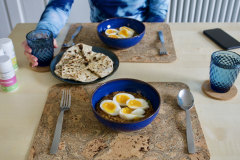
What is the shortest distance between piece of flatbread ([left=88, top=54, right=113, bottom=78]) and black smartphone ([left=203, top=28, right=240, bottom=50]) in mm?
729

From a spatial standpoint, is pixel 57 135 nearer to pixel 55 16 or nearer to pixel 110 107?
pixel 110 107

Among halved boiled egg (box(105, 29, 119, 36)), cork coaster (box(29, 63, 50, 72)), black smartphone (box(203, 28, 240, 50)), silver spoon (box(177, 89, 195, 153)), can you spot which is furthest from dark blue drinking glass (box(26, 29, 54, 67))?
black smartphone (box(203, 28, 240, 50))

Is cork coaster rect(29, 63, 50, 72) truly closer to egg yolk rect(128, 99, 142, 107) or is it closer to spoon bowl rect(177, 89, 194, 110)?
egg yolk rect(128, 99, 142, 107)

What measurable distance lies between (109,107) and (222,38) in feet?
3.23

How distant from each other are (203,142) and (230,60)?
1.55 ft

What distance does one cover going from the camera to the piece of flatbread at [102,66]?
42.6 inches

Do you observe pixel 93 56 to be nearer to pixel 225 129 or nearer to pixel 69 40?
pixel 69 40

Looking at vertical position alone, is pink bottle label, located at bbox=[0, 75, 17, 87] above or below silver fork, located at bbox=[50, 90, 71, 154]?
Result: above

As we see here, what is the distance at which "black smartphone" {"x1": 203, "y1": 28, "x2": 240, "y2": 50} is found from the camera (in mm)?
1338

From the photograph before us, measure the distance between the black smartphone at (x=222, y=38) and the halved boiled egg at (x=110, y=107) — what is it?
2.80 feet

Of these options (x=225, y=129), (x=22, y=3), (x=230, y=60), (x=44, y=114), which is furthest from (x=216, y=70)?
(x=22, y=3)

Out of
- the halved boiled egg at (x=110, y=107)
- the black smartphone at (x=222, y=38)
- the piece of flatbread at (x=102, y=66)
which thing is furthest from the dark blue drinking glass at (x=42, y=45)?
the black smartphone at (x=222, y=38)

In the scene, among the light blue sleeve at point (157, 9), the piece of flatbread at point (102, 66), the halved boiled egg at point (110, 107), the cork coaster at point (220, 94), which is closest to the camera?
the halved boiled egg at point (110, 107)

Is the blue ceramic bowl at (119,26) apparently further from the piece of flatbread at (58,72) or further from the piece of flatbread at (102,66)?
the piece of flatbread at (58,72)
